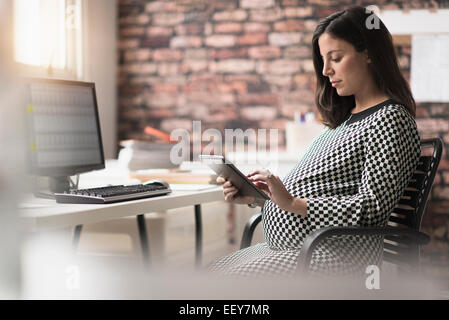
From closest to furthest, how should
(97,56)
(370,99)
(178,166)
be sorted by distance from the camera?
(370,99)
(178,166)
(97,56)

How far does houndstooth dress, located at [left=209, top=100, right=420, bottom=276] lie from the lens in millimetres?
1148

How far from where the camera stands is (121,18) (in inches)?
134

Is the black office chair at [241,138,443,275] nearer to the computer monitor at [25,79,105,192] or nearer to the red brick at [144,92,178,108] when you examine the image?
the computer monitor at [25,79,105,192]

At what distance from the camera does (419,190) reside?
1306mm

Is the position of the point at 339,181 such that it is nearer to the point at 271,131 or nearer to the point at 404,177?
the point at 404,177

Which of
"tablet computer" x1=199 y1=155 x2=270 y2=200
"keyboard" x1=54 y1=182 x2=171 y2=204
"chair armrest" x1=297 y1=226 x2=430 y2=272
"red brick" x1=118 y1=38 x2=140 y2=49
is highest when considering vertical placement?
"red brick" x1=118 y1=38 x2=140 y2=49

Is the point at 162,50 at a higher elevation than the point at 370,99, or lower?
higher

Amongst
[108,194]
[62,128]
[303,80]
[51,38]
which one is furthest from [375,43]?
[303,80]

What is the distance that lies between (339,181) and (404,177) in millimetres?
142

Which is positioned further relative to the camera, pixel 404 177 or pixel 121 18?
pixel 121 18

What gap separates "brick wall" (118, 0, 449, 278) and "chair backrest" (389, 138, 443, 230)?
1917 millimetres

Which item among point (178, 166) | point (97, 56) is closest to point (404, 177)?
point (178, 166)

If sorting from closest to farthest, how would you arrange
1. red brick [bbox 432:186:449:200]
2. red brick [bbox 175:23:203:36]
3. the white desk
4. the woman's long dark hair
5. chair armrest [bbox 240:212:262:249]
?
the white desk → the woman's long dark hair → chair armrest [bbox 240:212:262:249] → red brick [bbox 432:186:449:200] → red brick [bbox 175:23:203:36]

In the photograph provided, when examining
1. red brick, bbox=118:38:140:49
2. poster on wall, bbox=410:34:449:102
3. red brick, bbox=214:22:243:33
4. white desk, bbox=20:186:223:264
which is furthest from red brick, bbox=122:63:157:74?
white desk, bbox=20:186:223:264
